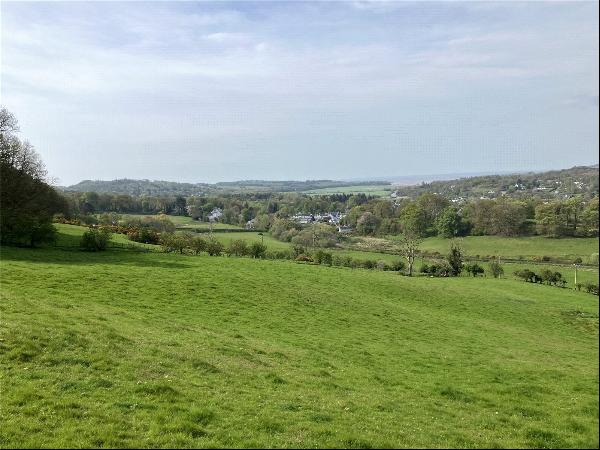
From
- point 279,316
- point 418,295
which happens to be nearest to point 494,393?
point 279,316

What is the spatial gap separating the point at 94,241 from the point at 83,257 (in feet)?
20.4

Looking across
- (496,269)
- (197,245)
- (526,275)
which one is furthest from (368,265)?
(197,245)

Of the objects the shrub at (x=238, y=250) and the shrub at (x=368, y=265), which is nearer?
the shrub at (x=238, y=250)

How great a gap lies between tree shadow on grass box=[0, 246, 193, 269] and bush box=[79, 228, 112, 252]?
2.98 ft

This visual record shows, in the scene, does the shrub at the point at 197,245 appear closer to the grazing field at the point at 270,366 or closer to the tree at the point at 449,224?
the grazing field at the point at 270,366

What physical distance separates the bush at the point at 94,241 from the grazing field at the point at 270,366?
10562 millimetres

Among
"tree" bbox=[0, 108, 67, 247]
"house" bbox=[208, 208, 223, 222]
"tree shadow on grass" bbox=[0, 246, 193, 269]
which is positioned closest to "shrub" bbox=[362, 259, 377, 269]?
"tree shadow on grass" bbox=[0, 246, 193, 269]

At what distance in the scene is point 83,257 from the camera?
1725 inches

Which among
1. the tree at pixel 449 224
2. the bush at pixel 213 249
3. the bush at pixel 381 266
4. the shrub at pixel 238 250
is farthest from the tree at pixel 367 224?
the bush at pixel 213 249

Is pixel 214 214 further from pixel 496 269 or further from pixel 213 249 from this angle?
pixel 496 269

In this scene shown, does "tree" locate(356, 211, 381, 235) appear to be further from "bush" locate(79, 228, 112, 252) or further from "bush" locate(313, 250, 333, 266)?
"bush" locate(79, 228, 112, 252)

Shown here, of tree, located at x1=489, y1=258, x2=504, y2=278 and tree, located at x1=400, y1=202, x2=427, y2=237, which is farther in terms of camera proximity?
tree, located at x1=400, y1=202, x2=427, y2=237

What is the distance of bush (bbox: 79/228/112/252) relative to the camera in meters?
49.1

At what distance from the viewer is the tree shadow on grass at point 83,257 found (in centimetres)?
3806
